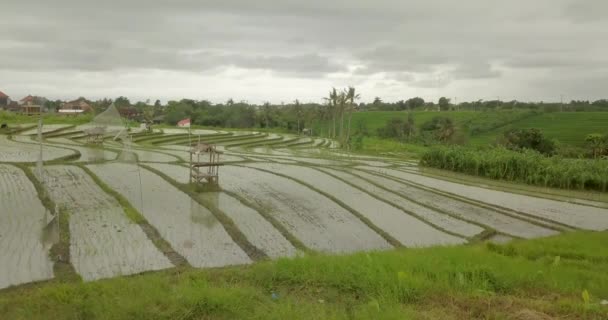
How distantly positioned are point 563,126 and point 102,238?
155 ft

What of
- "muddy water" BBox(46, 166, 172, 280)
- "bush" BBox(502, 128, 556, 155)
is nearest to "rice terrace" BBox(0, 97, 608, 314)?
"muddy water" BBox(46, 166, 172, 280)

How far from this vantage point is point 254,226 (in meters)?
8.78

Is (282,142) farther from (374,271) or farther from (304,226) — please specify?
(374,271)

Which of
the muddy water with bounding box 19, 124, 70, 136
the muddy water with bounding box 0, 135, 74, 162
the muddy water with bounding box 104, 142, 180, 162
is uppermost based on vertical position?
the muddy water with bounding box 19, 124, 70, 136

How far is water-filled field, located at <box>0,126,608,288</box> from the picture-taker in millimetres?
6855

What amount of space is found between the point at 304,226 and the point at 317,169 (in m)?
8.49

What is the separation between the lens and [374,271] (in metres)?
5.32

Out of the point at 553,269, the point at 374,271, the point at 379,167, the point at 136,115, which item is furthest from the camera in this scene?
the point at 136,115

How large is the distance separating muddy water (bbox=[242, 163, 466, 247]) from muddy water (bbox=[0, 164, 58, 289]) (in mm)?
5731

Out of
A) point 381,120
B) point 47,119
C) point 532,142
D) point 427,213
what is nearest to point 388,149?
point 532,142

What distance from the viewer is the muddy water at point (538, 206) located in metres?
10.9

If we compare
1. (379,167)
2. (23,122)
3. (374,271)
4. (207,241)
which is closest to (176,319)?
(374,271)

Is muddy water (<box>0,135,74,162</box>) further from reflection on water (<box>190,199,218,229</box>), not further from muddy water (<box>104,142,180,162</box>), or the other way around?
reflection on water (<box>190,199,218,229</box>)

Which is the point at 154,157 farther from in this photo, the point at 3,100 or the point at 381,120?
the point at 381,120
